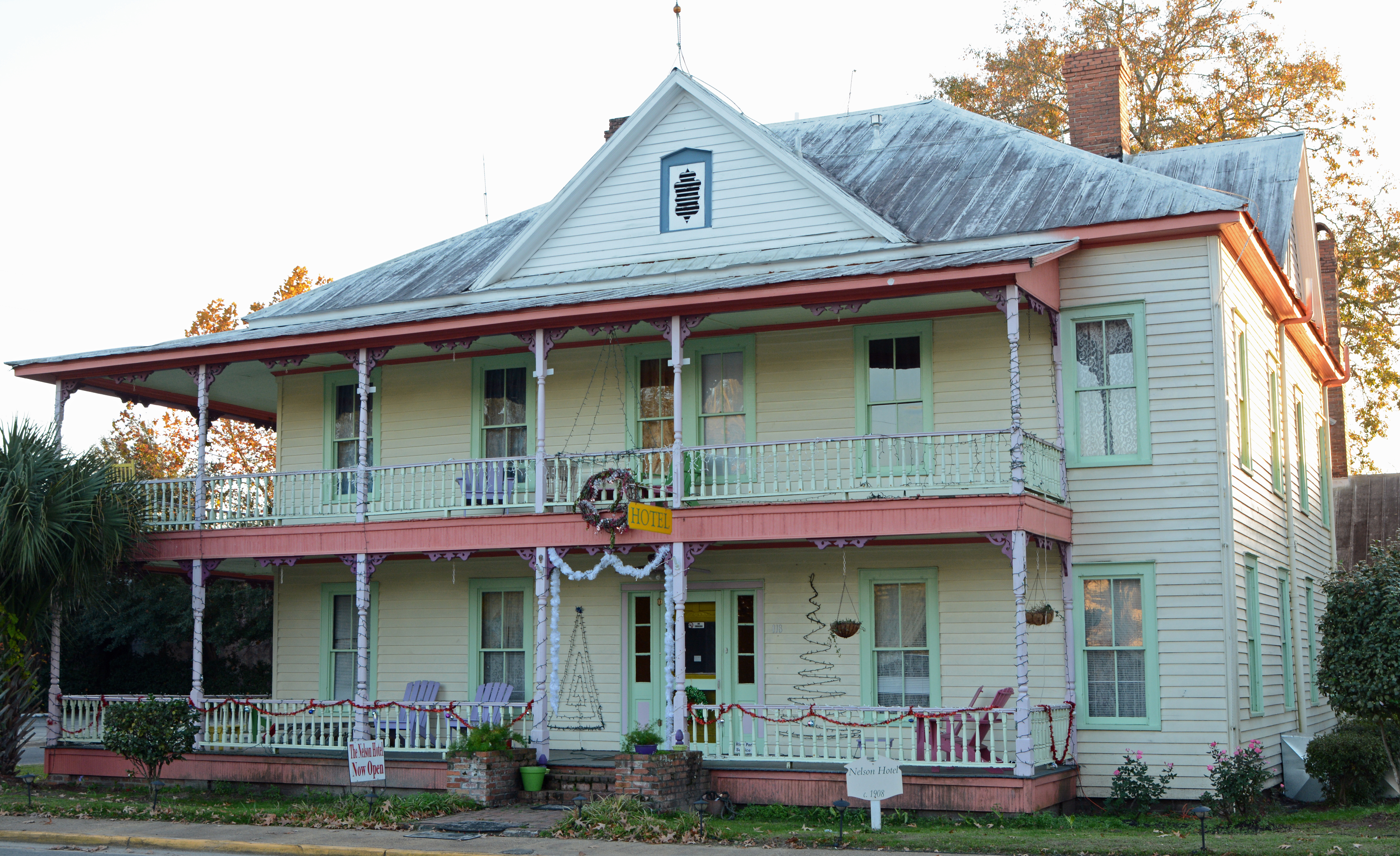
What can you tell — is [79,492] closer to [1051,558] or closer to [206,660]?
[1051,558]

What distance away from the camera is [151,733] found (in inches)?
658

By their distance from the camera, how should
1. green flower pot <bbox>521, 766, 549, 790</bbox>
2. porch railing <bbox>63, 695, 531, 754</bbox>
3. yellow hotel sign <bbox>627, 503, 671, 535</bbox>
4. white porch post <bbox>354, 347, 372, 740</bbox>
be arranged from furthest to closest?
white porch post <bbox>354, 347, 372, 740</bbox> < porch railing <bbox>63, 695, 531, 754</bbox> < green flower pot <bbox>521, 766, 549, 790</bbox> < yellow hotel sign <bbox>627, 503, 671, 535</bbox>

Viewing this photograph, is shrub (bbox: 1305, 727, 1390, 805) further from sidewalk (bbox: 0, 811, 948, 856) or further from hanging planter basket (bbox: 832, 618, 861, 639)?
sidewalk (bbox: 0, 811, 948, 856)

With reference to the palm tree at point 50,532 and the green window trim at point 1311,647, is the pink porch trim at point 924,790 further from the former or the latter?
the palm tree at point 50,532

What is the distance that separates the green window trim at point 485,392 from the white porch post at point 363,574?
165 centimetres

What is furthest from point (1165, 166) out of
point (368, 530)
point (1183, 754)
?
point (368, 530)

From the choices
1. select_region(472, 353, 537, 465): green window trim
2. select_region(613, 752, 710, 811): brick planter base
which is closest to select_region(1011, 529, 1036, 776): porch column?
select_region(613, 752, 710, 811): brick planter base

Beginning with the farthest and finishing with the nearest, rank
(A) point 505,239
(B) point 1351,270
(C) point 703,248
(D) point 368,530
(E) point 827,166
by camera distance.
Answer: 1. (B) point 1351,270
2. (A) point 505,239
3. (E) point 827,166
4. (C) point 703,248
5. (D) point 368,530

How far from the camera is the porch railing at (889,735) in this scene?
1473 centimetres

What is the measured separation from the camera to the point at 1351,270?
32.8 m

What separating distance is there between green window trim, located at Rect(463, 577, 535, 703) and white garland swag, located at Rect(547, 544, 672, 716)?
166 centimetres

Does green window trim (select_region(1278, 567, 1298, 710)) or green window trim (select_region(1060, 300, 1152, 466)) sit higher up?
green window trim (select_region(1060, 300, 1152, 466))

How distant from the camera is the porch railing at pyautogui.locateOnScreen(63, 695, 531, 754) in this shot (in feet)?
56.5

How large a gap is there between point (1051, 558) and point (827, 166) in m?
7.25
